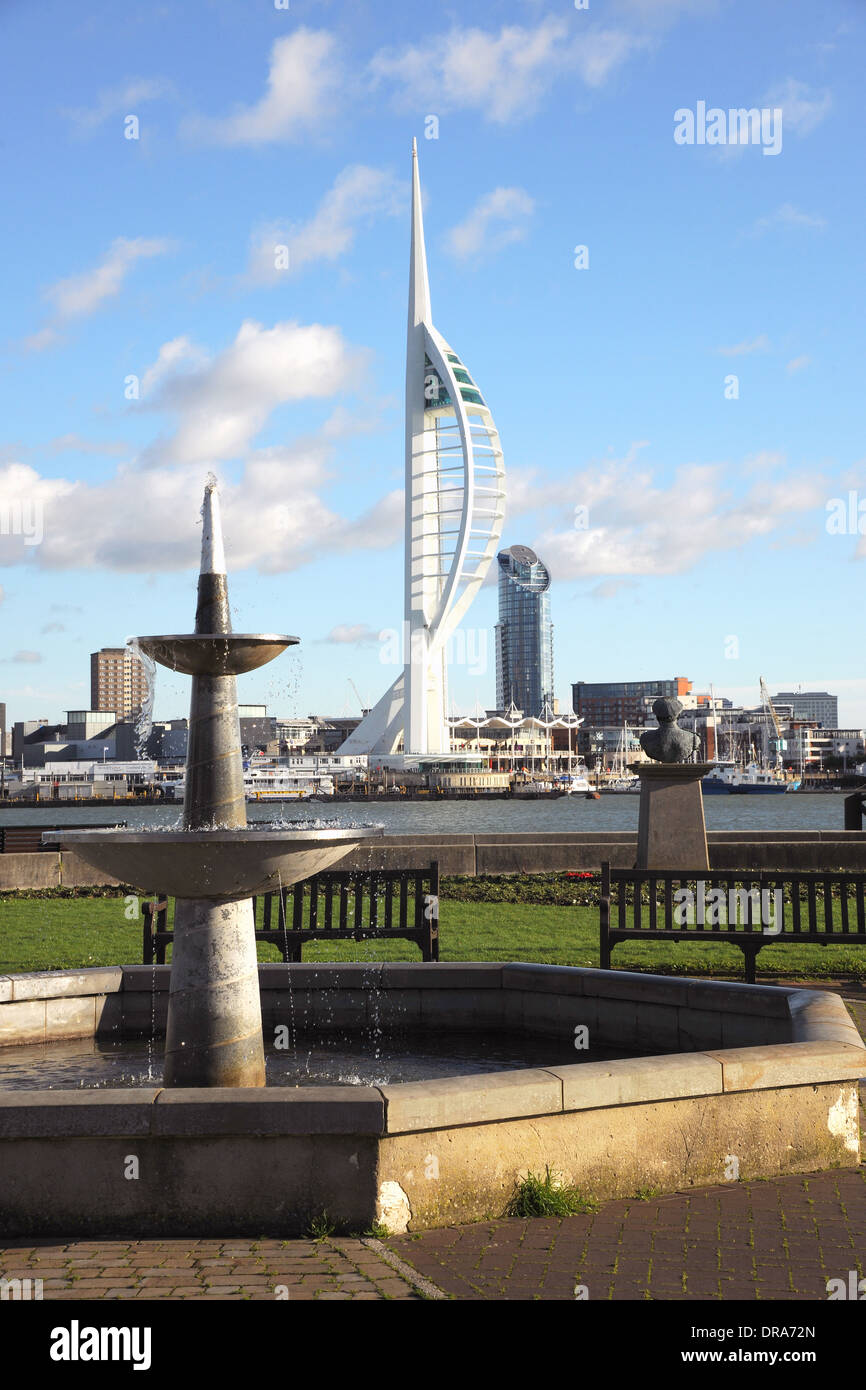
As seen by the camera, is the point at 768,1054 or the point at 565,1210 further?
the point at 768,1054

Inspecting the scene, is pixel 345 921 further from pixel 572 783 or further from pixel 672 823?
pixel 572 783

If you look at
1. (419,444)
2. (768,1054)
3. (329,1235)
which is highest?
(419,444)

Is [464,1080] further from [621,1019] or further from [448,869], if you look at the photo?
[448,869]

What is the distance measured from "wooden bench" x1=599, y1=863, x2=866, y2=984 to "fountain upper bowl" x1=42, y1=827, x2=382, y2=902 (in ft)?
13.3

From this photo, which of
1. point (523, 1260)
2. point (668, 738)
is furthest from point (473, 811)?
point (523, 1260)

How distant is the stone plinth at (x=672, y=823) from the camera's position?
584 inches

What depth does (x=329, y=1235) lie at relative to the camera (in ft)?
15.4

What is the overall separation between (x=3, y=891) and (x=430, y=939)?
927cm

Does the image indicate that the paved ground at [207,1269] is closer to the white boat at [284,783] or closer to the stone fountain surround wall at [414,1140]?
the stone fountain surround wall at [414,1140]

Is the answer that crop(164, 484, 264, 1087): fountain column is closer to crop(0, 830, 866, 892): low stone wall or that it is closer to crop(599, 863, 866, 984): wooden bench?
crop(599, 863, 866, 984): wooden bench

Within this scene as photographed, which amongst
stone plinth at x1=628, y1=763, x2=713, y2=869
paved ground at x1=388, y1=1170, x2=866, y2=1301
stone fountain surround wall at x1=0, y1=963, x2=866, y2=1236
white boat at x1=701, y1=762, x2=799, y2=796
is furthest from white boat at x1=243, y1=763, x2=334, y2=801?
paved ground at x1=388, y1=1170, x2=866, y2=1301

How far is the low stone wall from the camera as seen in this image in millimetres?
17391
